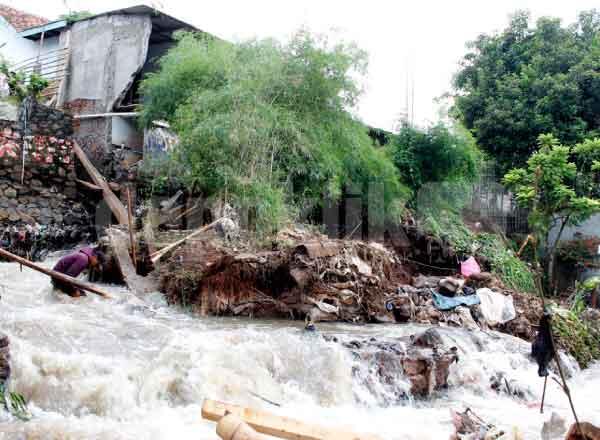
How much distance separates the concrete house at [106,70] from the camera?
1416 centimetres

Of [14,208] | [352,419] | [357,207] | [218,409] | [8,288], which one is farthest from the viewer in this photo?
A: [357,207]

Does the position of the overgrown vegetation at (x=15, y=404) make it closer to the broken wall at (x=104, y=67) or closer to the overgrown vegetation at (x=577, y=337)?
the overgrown vegetation at (x=577, y=337)

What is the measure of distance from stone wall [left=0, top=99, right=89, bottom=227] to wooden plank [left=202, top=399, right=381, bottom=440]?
10175 mm

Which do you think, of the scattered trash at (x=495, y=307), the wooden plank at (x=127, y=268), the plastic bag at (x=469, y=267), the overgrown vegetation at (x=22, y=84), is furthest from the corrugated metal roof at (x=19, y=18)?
the scattered trash at (x=495, y=307)

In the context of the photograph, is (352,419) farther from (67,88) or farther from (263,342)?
(67,88)

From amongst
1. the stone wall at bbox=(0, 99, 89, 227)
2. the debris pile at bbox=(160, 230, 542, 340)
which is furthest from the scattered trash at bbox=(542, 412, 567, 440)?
the stone wall at bbox=(0, 99, 89, 227)

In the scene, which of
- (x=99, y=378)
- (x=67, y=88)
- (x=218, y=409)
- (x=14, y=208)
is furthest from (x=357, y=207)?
(x=218, y=409)

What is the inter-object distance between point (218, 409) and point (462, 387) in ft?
14.1

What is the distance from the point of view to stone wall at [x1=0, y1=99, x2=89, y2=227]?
Result: 11.6 m

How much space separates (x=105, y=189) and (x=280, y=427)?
10.9 meters

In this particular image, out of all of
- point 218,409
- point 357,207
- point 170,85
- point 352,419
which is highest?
point 170,85

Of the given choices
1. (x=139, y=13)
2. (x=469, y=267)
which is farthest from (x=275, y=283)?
(x=139, y=13)

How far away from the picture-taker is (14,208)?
454 inches

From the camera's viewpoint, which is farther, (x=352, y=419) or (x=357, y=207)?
(x=357, y=207)
